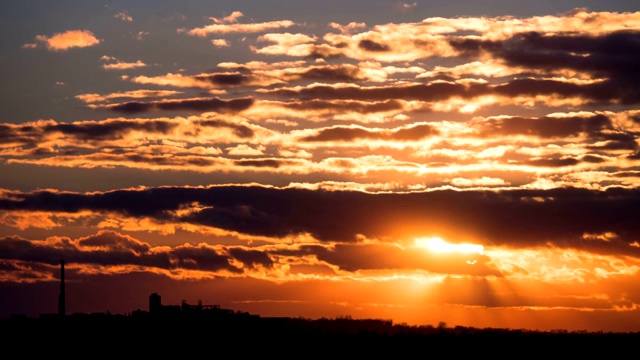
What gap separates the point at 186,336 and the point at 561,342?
57.1 meters

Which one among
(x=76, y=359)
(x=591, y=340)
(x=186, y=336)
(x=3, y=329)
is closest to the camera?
(x=76, y=359)

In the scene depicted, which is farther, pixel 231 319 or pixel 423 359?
pixel 231 319

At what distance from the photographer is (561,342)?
179625 mm

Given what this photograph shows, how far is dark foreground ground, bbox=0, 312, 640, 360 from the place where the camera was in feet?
504

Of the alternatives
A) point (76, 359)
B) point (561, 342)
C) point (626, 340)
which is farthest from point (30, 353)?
point (626, 340)

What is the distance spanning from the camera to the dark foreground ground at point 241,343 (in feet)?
504

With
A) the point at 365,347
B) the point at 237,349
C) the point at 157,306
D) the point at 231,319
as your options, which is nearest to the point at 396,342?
the point at 365,347

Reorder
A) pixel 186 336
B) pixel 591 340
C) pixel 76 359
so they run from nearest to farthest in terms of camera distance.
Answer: pixel 76 359, pixel 186 336, pixel 591 340

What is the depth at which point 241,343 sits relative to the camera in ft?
526

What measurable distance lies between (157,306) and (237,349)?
46.0 metres

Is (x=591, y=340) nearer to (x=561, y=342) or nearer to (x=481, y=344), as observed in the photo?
(x=561, y=342)

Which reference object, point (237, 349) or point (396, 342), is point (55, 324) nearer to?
point (237, 349)

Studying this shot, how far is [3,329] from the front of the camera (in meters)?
176

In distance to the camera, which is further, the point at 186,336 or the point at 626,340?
the point at 626,340
